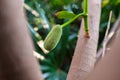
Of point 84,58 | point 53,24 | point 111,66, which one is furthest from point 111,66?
point 53,24

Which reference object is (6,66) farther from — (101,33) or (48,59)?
(101,33)

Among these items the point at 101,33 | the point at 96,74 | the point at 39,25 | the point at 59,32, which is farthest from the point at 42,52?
the point at 96,74

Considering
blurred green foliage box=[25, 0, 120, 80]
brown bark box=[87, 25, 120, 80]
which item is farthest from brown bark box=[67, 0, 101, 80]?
blurred green foliage box=[25, 0, 120, 80]

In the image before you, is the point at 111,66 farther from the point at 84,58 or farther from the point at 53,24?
the point at 53,24

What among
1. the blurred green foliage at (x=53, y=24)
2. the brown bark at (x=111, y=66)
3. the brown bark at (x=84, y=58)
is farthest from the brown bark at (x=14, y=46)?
the blurred green foliage at (x=53, y=24)

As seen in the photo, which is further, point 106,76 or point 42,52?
point 42,52

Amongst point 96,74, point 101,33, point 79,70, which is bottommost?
point 101,33

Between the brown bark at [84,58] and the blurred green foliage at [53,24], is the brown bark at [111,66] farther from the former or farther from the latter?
the blurred green foliage at [53,24]
